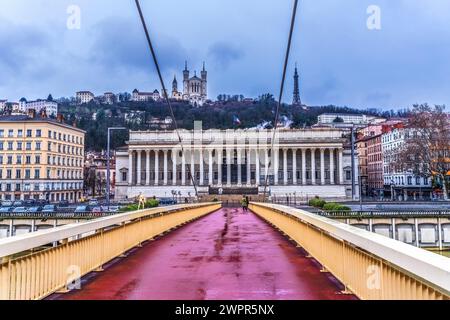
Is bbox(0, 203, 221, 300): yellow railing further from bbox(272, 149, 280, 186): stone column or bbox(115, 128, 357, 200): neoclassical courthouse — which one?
bbox(272, 149, 280, 186): stone column

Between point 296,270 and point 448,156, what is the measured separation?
69991 millimetres

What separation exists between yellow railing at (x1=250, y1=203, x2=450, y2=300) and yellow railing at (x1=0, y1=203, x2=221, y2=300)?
4076 mm

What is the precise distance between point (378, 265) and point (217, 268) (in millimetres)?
3551

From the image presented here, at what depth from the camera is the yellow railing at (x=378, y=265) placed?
3658mm

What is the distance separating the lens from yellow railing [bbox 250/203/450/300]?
3658 mm

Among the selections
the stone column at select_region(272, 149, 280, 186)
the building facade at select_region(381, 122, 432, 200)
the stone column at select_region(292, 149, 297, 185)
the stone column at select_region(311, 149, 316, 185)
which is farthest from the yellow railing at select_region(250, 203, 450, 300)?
the stone column at select_region(311, 149, 316, 185)

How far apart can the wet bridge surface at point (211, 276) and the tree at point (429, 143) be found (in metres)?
61.7

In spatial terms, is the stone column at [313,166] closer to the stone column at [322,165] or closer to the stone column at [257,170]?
the stone column at [322,165]

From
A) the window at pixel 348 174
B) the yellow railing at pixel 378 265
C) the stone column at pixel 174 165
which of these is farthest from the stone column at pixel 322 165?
the yellow railing at pixel 378 265

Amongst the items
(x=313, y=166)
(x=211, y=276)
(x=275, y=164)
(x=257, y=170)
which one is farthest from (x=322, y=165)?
(x=211, y=276)

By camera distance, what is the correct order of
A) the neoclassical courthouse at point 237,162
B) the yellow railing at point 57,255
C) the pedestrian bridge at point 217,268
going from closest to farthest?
the pedestrian bridge at point 217,268 < the yellow railing at point 57,255 < the neoclassical courthouse at point 237,162

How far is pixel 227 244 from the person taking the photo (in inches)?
462

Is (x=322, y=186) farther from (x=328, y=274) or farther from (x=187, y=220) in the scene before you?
(x=328, y=274)

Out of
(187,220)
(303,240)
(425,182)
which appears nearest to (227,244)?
(303,240)
